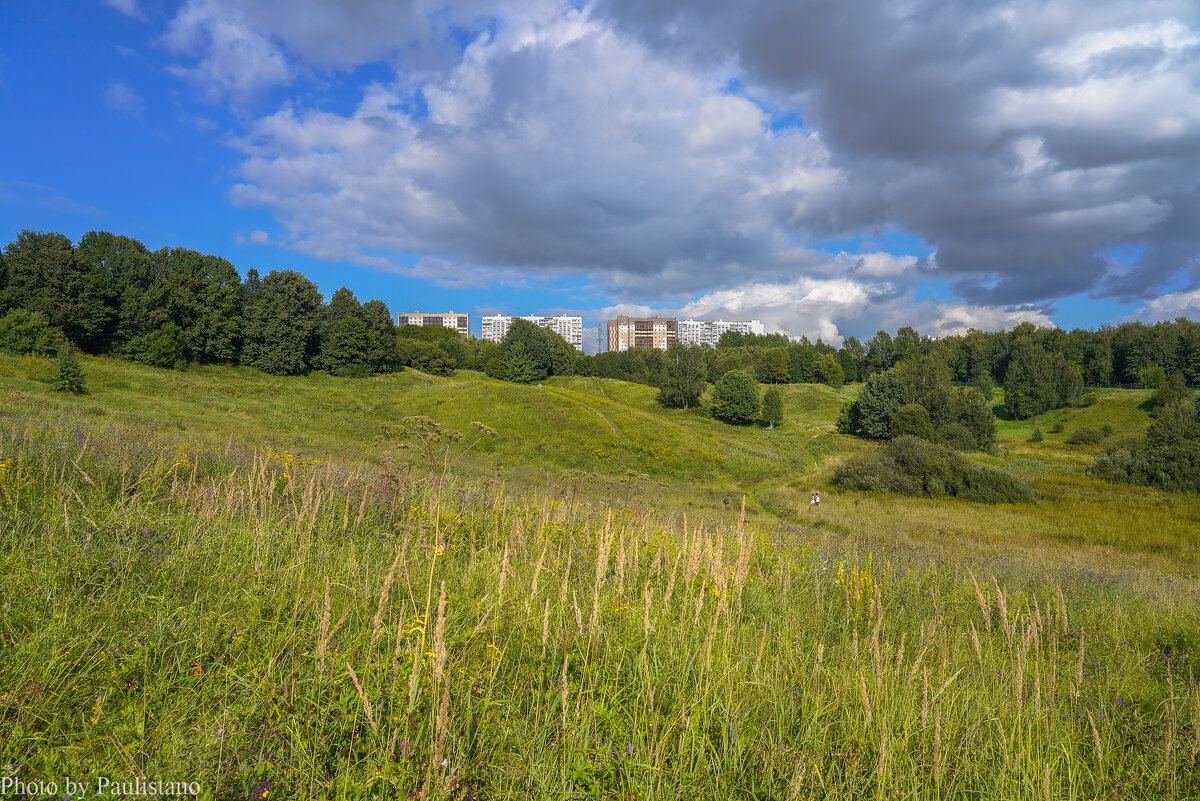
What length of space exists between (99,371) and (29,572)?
44976 millimetres

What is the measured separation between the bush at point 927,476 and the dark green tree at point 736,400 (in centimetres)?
3637

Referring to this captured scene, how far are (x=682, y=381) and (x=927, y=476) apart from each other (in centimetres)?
4843

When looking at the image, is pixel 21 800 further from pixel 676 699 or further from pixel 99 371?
pixel 99 371

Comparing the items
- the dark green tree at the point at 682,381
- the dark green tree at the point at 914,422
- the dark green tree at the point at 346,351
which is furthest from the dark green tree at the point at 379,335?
the dark green tree at the point at 914,422

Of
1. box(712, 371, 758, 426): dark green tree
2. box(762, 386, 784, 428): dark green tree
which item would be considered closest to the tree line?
box(712, 371, 758, 426): dark green tree

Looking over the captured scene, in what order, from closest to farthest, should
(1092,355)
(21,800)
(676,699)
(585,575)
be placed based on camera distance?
(21,800) < (676,699) < (585,575) < (1092,355)

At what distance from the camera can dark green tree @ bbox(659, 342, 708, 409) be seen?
83.4m

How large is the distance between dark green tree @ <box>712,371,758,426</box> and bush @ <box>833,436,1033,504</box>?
36.4m

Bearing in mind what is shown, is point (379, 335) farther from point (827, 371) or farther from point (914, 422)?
point (827, 371)

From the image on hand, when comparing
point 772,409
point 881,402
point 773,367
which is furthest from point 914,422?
point 773,367

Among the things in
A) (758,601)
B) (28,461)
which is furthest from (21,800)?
(28,461)

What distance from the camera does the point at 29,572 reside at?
115 inches

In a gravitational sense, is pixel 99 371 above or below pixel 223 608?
above

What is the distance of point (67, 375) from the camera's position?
27.3 meters
